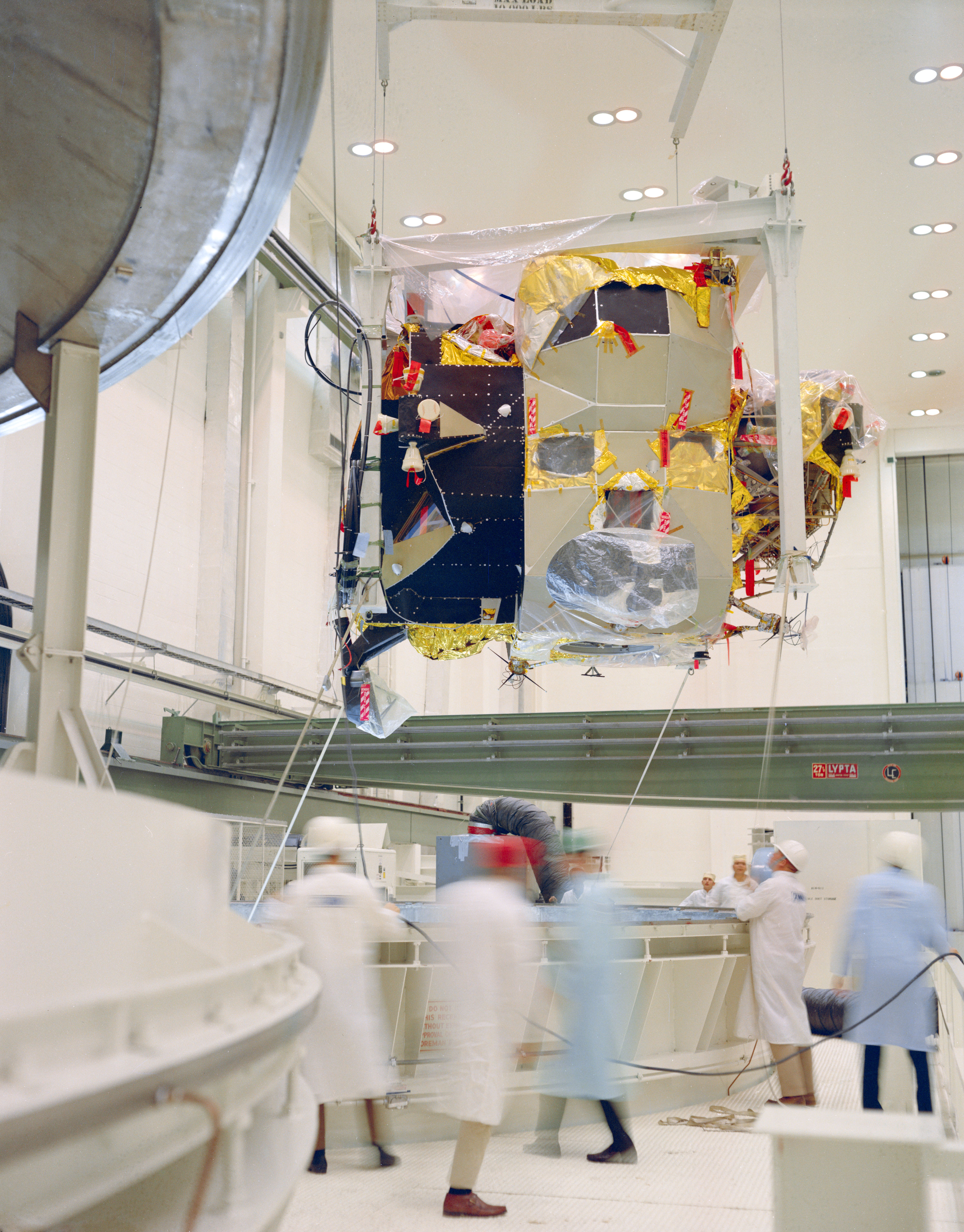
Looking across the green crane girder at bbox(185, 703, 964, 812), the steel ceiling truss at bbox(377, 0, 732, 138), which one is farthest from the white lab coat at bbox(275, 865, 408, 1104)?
the steel ceiling truss at bbox(377, 0, 732, 138)

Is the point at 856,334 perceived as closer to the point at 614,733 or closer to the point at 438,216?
the point at 438,216

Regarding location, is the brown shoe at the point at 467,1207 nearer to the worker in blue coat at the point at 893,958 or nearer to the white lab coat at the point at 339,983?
the white lab coat at the point at 339,983

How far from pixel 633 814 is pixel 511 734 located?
33.7 ft

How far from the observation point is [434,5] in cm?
576

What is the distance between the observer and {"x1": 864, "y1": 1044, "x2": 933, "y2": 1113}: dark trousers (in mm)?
5188

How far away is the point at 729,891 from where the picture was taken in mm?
9031

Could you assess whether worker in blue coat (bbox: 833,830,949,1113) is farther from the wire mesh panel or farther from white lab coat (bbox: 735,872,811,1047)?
the wire mesh panel

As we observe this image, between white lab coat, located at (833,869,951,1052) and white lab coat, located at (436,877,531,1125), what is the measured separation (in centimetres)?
190

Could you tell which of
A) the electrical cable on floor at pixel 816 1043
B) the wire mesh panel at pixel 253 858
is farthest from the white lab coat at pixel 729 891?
the wire mesh panel at pixel 253 858

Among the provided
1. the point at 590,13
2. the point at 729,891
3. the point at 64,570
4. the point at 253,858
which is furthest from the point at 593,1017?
the point at 253,858

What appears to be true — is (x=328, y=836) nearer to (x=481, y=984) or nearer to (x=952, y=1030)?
(x=481, y=984)

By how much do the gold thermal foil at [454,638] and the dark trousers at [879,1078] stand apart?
9.52 ft

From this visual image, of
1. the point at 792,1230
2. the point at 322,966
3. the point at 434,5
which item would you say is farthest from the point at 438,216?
the point at 792,1230

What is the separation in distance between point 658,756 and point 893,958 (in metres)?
4.47
